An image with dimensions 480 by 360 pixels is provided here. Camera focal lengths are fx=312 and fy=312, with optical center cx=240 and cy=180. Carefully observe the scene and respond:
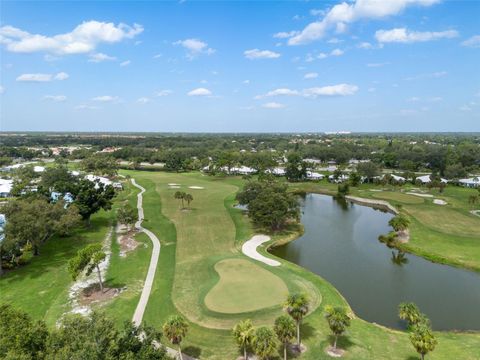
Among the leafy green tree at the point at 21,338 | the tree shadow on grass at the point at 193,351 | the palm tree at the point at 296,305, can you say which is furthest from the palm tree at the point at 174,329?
the palm tree at the point at 296,305

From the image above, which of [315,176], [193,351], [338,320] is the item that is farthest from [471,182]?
[193,351]

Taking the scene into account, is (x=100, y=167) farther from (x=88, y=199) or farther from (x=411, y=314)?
(x=411, y=314)

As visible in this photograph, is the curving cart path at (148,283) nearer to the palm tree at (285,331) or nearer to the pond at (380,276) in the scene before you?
the palm tree at (285,331)

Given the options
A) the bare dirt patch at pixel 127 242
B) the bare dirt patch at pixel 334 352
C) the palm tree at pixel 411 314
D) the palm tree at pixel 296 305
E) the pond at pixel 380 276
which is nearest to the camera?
the palm tree at pixel 296 305

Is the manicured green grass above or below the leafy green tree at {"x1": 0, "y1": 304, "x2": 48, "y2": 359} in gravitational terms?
below

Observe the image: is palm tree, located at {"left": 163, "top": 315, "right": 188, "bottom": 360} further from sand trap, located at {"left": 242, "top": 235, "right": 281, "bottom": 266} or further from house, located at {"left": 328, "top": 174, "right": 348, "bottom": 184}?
house, located at {"left": 328, "top": 174, "right": 348, "bottom": 184}

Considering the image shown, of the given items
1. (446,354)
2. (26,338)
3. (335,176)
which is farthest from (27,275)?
(335,176)

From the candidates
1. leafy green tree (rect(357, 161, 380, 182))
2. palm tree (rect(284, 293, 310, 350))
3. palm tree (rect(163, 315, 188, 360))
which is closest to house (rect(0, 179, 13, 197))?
palm tree (rect(163, 315, 188, 360))
